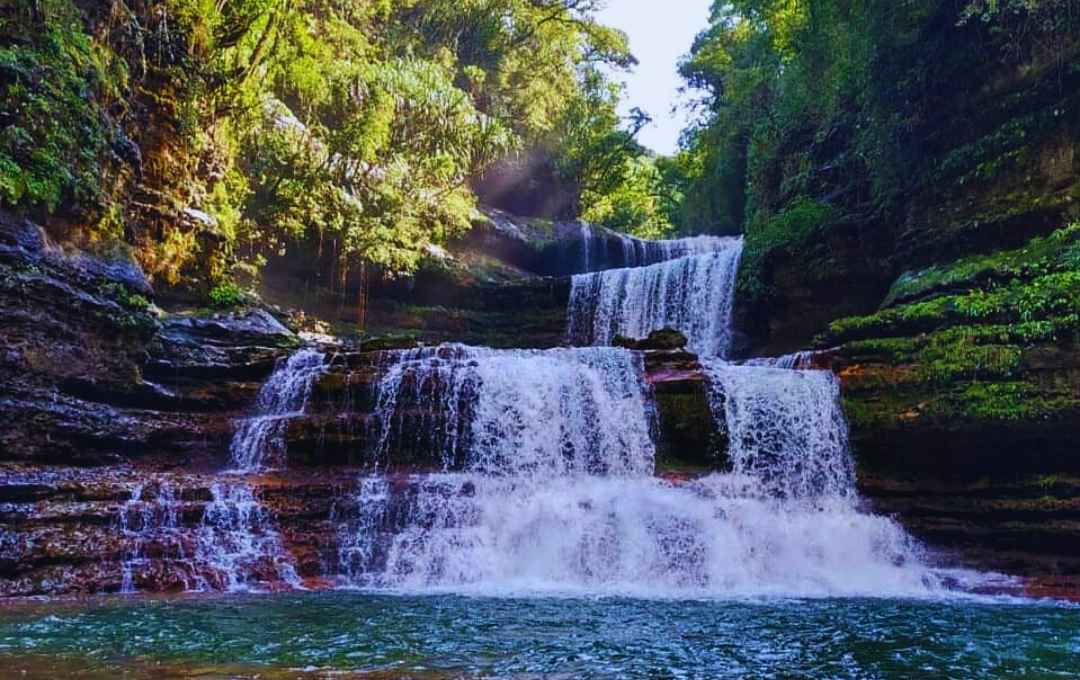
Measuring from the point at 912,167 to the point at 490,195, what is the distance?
20909 mm

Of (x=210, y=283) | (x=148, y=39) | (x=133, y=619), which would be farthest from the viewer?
(x=210, y=283)

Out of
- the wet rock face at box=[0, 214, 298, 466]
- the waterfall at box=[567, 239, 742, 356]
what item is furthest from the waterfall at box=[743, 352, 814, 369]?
the wet rock face at box=[0, 214, 298, 466]

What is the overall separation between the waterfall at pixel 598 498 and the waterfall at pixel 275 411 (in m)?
1.87

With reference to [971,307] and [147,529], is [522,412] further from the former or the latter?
[971,307]

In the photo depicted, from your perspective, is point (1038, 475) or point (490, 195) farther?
point (490, 195)

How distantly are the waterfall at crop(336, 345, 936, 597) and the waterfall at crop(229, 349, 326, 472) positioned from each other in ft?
6.14

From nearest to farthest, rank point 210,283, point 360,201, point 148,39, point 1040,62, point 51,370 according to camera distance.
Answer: point 51,370 < point 1040,62 < point 148,39 < point 210,283 < point 360,201

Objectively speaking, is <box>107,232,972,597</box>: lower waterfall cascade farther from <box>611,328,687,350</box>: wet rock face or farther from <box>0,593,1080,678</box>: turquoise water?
<box>0,593,1080,678</box>: turquoise water

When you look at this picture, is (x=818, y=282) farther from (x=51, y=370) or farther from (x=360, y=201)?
(x=51, y=370)

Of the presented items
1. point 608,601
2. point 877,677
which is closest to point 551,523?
point 608,601

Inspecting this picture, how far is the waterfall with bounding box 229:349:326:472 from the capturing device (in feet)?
49.2

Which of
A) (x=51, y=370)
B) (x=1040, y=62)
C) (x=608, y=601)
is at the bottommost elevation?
(x=608, y=601)

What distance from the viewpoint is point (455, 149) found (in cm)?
2727

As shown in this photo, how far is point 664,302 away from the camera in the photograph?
23625 millimetres
